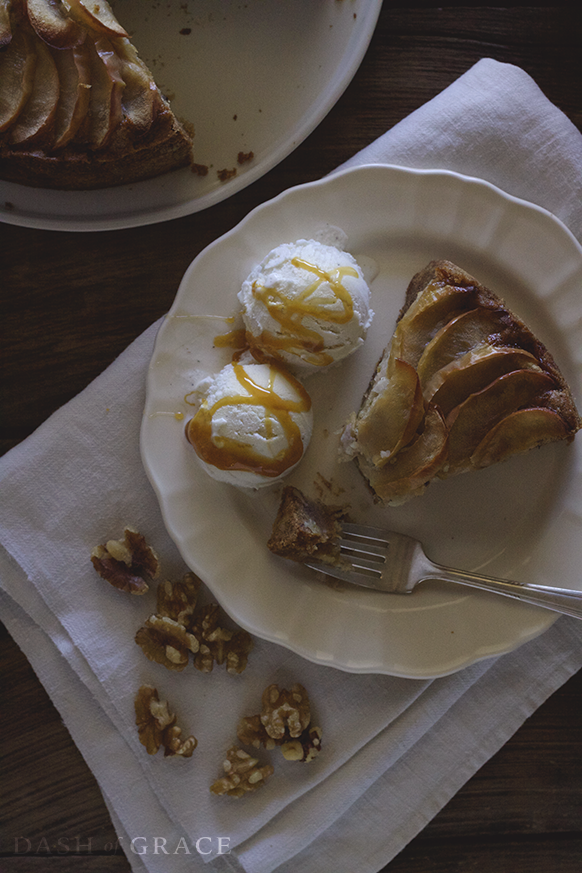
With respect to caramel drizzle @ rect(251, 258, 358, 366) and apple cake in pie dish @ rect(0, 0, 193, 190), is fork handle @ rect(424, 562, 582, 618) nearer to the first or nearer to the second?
caramel drizzle @ rect(251, 258, 358, 366)

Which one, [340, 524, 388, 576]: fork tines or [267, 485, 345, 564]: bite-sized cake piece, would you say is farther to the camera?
[340, 524, 388, 576]: fork tines

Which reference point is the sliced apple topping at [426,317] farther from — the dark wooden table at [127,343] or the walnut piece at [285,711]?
the walnut piece at [285,711]

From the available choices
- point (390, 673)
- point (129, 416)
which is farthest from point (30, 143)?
point (390, 673)

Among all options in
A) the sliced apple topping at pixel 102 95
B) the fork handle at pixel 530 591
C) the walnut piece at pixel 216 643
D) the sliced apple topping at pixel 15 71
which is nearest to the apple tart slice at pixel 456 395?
the fork handle at pixel 530 591

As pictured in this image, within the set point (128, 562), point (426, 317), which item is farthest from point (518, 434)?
point (128, 562)

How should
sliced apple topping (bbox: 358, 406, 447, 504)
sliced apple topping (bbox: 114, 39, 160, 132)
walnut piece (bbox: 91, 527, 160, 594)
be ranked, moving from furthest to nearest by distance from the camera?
→ walnut piece (bbox: 91, 527, 160, 594), sliced apple topping (bbox: 114, 39, 160, 132), sliced apple topping (bbox: 358, 406, 447, 504)

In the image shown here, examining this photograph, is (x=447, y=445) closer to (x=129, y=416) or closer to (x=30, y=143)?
(x=129, y=416)

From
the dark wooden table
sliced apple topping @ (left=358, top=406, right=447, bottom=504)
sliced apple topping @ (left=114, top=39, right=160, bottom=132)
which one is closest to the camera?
sliced apple topping @ (left=358, top=406, right=447, bottom=504)

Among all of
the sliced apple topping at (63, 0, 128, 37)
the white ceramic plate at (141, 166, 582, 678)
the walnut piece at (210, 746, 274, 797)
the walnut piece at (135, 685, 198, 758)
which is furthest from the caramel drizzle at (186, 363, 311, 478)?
the sliced apple topping at (63, 0, 128, 37)
